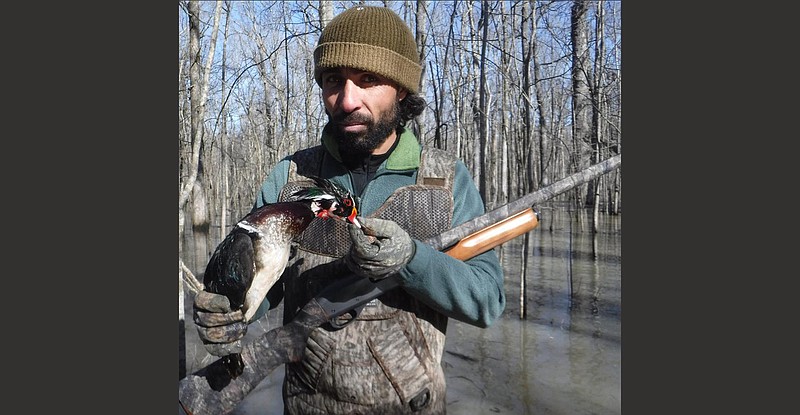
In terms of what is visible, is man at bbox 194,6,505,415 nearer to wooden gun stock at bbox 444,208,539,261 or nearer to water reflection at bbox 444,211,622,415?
wooden gun stock at bbox 444,208,539,261

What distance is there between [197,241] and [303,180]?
1361cm

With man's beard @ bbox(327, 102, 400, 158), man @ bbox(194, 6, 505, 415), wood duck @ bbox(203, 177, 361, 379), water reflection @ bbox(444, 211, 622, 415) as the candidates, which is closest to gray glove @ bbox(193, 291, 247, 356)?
wood duck @ bbox(203, 177, 361, 379)

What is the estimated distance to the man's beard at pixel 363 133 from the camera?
6.02ft

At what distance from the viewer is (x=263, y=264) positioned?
1583 mm

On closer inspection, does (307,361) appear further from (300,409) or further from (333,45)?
(333,45)

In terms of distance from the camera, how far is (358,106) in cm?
182

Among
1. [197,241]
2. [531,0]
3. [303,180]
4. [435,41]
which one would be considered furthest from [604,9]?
[197,241]

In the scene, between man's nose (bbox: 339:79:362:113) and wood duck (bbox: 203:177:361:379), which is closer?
wood duck (bbox: 203:177:361:379)

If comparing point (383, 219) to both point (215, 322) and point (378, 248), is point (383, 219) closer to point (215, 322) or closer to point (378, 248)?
point (378, 248)

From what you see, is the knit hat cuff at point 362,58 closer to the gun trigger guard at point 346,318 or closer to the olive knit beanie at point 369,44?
the olive knit beanie at point 369,44

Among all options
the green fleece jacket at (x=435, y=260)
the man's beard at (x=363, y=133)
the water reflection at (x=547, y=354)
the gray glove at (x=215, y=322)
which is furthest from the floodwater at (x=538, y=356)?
the gray glove at (x=215, y=322)

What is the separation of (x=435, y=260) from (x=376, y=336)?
15.6 inches

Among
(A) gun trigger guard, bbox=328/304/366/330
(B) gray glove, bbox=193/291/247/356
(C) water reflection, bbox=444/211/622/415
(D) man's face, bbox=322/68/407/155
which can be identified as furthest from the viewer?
(C) water reflection, bbox=444/211/622/415

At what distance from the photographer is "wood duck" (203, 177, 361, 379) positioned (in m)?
1.49
